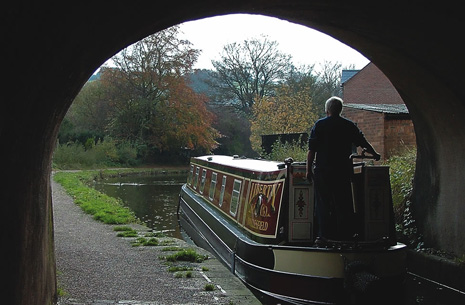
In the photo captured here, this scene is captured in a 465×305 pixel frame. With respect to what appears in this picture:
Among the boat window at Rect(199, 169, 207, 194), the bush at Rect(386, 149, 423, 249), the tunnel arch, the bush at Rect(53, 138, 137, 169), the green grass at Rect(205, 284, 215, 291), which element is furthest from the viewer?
the bush at Rect(53, 138, 137, 169)

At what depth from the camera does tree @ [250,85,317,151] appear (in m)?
29.6

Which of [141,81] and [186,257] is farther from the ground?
[141,81]

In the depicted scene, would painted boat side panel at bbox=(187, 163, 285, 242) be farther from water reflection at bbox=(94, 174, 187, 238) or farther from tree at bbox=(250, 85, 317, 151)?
tree at bbox=(250, 85, 317, 151)

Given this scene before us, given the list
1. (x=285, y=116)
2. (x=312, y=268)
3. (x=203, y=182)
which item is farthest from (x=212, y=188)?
(x=285, y=116)

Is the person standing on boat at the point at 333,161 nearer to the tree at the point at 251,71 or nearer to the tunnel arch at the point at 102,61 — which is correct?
the tunnel arch at the point at 102,61

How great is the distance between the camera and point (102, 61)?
4398mm

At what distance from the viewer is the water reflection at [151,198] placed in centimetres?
1443

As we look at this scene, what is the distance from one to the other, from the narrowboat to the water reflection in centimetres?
541

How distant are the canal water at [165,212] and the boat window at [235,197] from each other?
9.38ft

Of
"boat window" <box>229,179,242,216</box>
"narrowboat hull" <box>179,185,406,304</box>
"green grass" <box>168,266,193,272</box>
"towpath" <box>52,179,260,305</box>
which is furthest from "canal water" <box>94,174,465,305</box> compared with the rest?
"boat window" <box>229,179,242,216</box>

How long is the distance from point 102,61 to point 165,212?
483 inches

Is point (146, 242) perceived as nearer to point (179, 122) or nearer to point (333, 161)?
point (333, 161)

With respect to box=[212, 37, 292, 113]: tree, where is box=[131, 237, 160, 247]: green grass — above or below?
below

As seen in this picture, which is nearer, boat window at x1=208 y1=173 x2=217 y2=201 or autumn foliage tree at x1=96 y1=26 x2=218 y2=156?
boat window at x1=208 y1=173 x2=217 y2=201
